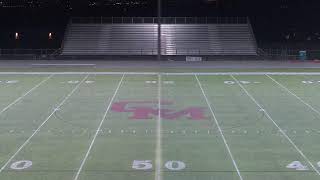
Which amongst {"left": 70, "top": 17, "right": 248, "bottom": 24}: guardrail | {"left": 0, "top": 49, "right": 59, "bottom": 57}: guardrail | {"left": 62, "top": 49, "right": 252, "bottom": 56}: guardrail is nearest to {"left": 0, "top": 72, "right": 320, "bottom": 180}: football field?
{"left": 62, "top": 49, "right": 252, "bottom": 56}: guardrail

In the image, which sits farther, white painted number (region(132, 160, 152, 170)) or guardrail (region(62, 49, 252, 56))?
guardrail (region(62, 49, 252, 56))

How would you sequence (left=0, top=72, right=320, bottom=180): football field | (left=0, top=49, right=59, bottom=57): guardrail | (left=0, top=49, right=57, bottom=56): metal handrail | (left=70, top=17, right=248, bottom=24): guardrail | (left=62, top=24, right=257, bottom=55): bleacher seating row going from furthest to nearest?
1. (left=70, top=17, right=248, bottom=24): guardrail
2. (left=62, top=24, right=257, bottom=55): bleacher seating row
3. (left=0, top=49, right=57, bottom=56): metal handrail
4. (left=0, top=49, right=59, bottom=57): guardrail
5. (left=0, top=72, right=320, bottom=180): football field

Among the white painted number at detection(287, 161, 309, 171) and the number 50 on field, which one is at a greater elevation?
the number 50 on field

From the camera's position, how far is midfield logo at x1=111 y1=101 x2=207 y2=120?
695 inches

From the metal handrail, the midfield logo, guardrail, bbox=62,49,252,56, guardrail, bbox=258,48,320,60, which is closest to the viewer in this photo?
the midfield logo

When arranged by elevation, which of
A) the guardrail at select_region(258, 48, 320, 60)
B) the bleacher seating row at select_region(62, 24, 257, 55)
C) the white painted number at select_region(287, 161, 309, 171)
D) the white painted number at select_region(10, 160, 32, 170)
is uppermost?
the bleacher seating row at select_region(62, 24, 257, 55)

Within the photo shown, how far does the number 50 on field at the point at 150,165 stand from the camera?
1166 centimetres

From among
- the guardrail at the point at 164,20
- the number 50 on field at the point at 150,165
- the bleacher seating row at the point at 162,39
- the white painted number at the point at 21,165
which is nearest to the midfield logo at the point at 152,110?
the number 50 on field at the point at 150,165

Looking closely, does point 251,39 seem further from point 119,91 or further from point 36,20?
point 119,91

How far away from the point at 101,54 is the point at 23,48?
23.3ft

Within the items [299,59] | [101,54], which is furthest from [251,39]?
[101,54]

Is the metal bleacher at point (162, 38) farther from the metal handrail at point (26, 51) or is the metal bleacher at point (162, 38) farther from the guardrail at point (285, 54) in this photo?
the metal handrail at point (26, 51)

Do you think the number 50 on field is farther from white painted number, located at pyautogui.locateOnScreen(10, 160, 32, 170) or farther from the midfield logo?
the midfield logo

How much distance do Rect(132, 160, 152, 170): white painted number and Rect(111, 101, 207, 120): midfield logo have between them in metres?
5.24
